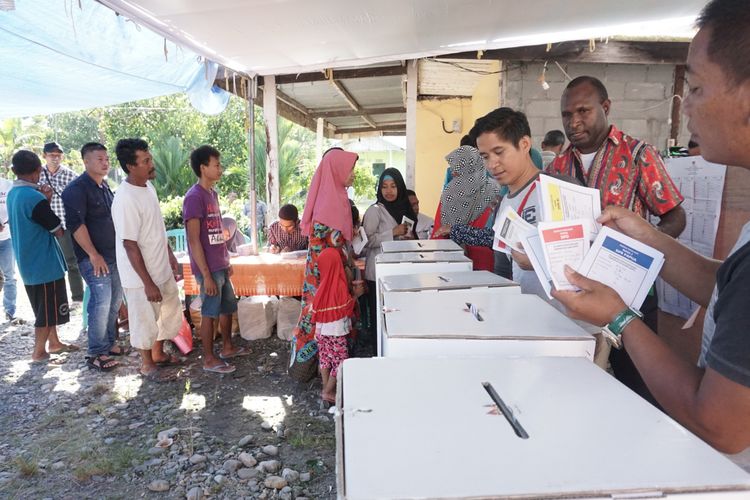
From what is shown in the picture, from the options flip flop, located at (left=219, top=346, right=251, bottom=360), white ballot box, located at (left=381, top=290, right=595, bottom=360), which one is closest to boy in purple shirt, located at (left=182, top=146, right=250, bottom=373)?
flip flop, located at (left=219, top=346, right=251, bottom=360)

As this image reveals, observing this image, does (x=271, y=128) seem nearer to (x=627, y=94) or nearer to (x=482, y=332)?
(x=627, y=94)

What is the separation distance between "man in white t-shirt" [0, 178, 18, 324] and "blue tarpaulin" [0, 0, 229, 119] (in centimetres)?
99

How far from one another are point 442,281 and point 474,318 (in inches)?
20.8

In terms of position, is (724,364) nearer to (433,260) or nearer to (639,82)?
(433,260)

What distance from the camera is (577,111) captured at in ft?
6.49

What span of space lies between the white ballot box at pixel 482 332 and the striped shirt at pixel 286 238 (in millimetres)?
3590

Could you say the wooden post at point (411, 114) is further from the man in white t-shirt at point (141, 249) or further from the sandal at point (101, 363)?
the sandal at point (101, 363)

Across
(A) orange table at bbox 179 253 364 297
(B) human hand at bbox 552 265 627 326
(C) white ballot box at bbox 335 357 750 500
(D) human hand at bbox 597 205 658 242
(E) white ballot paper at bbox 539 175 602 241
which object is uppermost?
(E) white ballot paper at bbox 539 175 602 241

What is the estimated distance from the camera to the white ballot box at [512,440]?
21.1 inches

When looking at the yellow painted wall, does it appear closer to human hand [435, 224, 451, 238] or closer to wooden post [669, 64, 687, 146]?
wooden post [669, 64, 687, 146]

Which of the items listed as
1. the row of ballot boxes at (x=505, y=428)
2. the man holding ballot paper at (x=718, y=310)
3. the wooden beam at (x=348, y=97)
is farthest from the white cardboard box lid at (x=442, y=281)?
the wooden beam at (x=348, y=97)

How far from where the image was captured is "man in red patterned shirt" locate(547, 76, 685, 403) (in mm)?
1834

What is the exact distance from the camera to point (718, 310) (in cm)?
71

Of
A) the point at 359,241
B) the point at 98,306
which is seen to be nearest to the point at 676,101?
the point at 359,241
